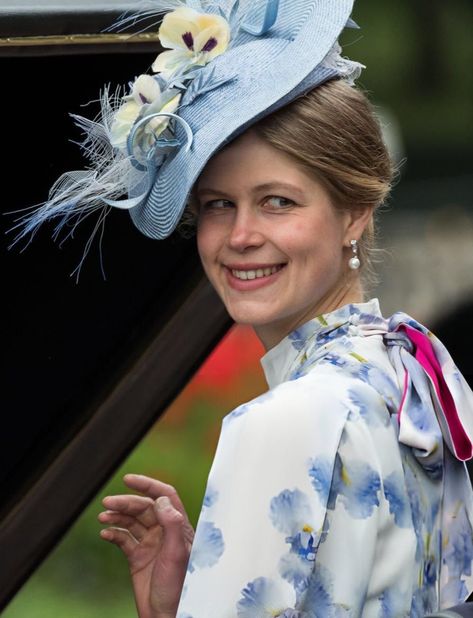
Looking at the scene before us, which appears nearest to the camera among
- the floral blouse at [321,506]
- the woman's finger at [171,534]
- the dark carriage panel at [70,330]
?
the floral blouse at [321,506]

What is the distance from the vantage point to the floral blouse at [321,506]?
4.68 feet

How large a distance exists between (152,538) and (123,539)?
41 millimetres

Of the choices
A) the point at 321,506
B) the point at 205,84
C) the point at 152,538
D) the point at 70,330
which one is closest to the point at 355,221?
the point at 205,84

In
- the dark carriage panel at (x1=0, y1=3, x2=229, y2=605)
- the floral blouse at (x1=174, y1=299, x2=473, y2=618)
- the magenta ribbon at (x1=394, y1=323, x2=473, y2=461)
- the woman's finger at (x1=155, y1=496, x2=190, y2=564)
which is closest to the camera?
the floral blouse at (x1=174, y1=299, x2=473, y2=618)

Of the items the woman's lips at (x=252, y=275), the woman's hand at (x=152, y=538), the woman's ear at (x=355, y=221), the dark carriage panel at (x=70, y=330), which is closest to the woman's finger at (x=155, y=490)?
the woman's hand at (x=152, y=538)

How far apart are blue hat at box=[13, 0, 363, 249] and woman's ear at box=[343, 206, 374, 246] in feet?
0.55

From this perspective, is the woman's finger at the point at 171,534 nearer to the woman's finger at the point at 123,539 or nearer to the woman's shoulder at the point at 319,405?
the woman's finger at the point at 123,539

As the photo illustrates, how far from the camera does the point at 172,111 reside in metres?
1.63

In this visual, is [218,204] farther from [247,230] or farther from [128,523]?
[128,523]

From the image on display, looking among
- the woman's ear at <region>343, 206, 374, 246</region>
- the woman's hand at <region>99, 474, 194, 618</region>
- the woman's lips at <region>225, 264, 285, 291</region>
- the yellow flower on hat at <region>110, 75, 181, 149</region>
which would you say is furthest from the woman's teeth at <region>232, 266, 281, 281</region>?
the woman's hand at <region>99, 474, 194, 618</region>

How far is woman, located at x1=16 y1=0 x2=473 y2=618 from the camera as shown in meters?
1.44

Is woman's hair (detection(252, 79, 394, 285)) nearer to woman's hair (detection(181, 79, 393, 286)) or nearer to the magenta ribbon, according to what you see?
woman's hair (detection(181, 79, 393, 286))

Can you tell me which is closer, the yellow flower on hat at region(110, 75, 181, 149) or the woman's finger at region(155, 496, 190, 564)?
the yellow flower on hat at region(110, 75, 181, 149)

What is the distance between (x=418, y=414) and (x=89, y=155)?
24.2 inches
